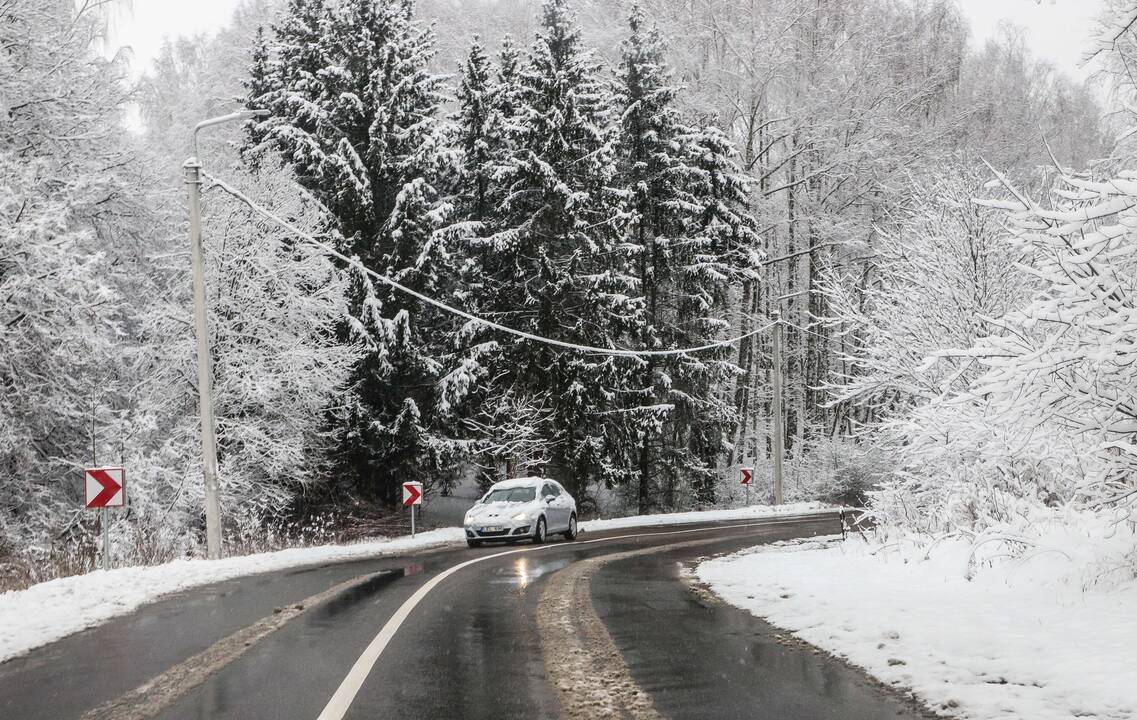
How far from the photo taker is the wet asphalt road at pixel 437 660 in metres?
5.99

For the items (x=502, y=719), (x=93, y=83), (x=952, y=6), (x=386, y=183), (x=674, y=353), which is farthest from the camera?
(x=952, y=6)

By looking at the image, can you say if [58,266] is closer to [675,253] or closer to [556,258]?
[556,258]

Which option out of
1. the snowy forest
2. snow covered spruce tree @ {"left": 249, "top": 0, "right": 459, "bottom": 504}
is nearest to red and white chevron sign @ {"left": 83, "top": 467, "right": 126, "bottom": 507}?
the snowy forest

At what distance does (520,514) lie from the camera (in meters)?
20.9

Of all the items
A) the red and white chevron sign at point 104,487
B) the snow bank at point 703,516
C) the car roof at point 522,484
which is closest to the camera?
the red and white chevron sign at point 104,487

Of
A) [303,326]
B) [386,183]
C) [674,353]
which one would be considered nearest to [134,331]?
[303,326]

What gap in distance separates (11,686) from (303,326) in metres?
20.4

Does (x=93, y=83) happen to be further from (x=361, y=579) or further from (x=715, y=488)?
(x=715, y=488)

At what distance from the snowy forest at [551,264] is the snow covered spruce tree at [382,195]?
0.12 meters

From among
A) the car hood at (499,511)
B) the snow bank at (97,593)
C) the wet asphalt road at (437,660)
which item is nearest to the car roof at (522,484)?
the car hood at (499,511)

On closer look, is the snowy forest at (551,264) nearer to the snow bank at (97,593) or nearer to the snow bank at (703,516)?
the snow bank at (97,593)

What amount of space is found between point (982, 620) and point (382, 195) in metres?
26.3

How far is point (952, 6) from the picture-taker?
40.0 m

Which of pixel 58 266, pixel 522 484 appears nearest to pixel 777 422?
pixel 522 484
